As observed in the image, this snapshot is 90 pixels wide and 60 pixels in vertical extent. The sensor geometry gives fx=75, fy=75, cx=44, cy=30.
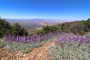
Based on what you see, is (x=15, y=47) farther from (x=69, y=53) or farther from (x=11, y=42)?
(x=69, y=53)

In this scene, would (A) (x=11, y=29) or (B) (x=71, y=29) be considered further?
(B) (x=71, y=29)

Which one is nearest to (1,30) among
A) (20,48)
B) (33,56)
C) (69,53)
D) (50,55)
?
(20,48)

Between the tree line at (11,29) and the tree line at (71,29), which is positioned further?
the tree line at (71,29)

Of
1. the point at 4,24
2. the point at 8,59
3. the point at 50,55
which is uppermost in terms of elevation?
the point at 4,24

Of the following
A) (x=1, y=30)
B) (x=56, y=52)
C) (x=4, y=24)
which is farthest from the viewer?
(x=4, y=24)

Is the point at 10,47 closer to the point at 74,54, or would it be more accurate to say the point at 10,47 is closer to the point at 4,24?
the point at 74,54

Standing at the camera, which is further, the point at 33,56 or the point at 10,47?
the point at 10,47

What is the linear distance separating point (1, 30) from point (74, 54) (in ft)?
26.3

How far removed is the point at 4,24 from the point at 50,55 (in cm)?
818

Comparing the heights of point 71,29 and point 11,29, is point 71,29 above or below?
below

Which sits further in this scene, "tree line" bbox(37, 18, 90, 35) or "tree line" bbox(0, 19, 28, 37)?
"tree line" bbox(37, 18, 90, 35)

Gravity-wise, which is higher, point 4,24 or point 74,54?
point 4,24

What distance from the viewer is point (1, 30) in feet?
26.8

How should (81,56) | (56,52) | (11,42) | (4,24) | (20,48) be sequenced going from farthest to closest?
(4,24), (11,42), (20,48), (56,52), (81,56)
